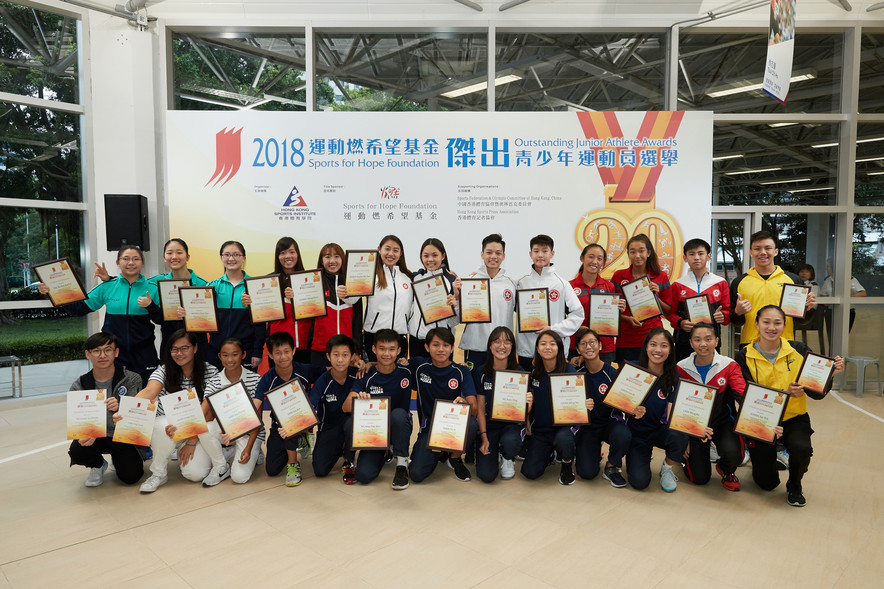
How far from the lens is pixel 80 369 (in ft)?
19.3

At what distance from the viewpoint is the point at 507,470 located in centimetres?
331

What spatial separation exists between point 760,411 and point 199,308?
3.67 m

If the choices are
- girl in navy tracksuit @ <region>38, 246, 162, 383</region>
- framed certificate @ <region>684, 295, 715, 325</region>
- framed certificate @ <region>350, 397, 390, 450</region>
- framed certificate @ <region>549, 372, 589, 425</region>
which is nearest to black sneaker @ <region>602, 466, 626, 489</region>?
framed certificate @ <region>549, 372, 589, 425</region>

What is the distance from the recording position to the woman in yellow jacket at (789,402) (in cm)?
295

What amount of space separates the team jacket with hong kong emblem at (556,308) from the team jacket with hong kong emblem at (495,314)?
0.35ft

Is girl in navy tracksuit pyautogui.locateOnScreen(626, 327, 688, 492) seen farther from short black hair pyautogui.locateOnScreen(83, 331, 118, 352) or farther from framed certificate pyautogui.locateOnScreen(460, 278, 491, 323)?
short black hair pyautogui.locateOnScreen(83, 331, 118, 352)

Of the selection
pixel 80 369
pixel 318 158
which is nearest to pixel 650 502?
pixel 318 158

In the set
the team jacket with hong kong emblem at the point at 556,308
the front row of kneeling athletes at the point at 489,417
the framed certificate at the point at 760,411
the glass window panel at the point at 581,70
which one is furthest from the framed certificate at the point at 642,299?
the glass window panel at the point at 581,70

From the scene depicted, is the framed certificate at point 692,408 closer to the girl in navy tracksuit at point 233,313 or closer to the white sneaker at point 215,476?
the white sneaker at point 215,476

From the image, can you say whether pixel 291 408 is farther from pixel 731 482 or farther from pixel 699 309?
pixel 699 309

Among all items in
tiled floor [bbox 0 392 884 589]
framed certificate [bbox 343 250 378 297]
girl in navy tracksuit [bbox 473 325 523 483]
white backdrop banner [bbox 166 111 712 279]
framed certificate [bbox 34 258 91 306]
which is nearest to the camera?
tiled floor [bbox 0 392 884 589]

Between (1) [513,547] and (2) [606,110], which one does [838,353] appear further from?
(1) [513,547]

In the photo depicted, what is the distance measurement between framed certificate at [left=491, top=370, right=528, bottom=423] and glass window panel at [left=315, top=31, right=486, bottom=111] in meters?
3.67

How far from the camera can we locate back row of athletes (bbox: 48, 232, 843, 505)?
3160 mm
